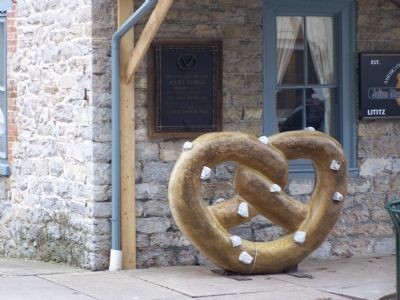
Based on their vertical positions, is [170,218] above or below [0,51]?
below

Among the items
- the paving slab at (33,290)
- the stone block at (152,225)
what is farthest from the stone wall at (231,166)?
the paving slab at (33,290)

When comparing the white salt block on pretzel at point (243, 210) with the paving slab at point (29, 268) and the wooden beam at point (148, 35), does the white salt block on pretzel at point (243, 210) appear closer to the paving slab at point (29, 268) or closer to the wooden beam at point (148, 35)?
the wooden beam at point (148, 35)

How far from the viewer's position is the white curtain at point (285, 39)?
10.4m

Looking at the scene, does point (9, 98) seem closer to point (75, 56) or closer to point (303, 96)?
point (75, 56)

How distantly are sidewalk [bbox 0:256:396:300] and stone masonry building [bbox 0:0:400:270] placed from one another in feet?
1.29

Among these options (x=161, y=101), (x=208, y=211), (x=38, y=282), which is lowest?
(x=38, y=282)

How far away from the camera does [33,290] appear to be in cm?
881

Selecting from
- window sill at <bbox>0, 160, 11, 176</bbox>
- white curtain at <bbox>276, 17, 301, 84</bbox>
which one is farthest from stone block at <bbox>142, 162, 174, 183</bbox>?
window sill at <bbox>0, 160, 11, 176</bbox>

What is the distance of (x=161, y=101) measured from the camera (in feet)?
32.2

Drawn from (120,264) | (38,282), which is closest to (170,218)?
(120,264)

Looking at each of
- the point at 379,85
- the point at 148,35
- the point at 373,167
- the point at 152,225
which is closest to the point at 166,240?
the point at 152,225

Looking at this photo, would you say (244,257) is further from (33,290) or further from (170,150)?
(33,290)

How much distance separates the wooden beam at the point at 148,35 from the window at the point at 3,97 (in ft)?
8.98

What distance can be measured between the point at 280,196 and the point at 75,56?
8.16ft
